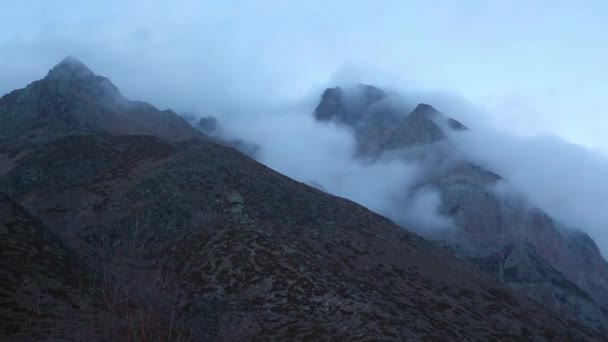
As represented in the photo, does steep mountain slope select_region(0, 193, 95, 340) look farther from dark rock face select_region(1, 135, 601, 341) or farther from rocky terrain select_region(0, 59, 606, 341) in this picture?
dark rock face select_region(1, 135, 601, 341)

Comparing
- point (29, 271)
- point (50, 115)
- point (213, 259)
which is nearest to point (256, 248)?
point (213, 259)

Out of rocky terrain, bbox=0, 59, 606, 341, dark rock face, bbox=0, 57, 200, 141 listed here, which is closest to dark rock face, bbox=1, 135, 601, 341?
rocky terrain, bbox=0, 59, 606, 341

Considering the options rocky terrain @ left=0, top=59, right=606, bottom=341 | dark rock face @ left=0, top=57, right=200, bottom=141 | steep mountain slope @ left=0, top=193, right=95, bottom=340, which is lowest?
steep mountain slope @ left=0, top=193, right=95, bottom=340

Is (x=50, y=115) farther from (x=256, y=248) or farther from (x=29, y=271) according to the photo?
(x=29, y=271)

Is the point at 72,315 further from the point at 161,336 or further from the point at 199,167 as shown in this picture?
the point at 199,167

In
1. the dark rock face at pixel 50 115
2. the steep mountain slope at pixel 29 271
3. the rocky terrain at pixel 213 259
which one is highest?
the dark rock face at pixel 50 115

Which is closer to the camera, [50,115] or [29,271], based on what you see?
[29,271]

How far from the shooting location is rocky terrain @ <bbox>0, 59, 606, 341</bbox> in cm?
3775

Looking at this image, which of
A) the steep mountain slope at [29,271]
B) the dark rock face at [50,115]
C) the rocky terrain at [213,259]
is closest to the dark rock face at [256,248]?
the rocky terrain at [213,259]

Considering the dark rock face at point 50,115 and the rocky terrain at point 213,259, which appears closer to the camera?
the rocky terrain at point 213,259

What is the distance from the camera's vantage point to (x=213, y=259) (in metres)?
67.8

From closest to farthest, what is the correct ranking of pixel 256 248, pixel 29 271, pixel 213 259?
1. pixel 29 271
2. pixel 213 259
3. pixel 256 248

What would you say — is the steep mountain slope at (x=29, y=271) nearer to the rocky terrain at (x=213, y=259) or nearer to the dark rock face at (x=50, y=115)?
the rocky terrain at (x=213, y=259)

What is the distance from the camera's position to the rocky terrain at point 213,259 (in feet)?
124
